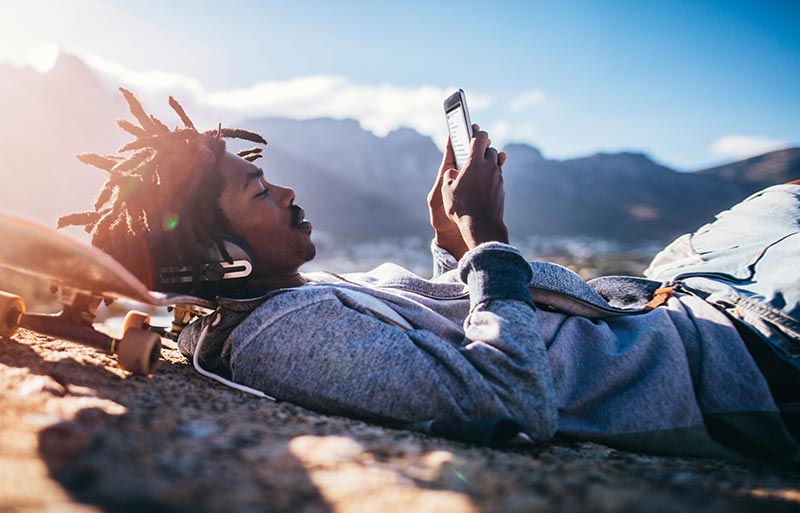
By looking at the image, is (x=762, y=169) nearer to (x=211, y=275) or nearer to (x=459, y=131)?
(x=459, y=131)

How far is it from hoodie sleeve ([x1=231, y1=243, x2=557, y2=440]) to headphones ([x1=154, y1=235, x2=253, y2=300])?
0.37 m

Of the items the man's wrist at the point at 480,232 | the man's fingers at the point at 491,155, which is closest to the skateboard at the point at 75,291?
the man's wrist at the point at 480,232

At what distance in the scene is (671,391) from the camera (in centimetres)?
192

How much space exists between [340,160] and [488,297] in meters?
127

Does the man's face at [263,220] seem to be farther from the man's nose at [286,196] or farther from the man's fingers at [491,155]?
the man's fingers at [491,155]

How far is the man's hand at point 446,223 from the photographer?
3307mm

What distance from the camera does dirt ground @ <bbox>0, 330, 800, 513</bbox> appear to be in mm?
966

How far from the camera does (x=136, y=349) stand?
1.84m

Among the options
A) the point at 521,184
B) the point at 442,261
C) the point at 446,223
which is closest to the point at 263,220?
the point at 442,261

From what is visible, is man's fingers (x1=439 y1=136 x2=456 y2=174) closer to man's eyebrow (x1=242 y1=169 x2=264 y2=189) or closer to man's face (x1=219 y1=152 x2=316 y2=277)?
man's face (x1=219 y1=152 x2=316 y2=277)

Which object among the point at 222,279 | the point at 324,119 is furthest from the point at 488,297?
the point at 324,119

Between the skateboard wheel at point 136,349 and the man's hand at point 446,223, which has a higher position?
the man's hand at point 446,223

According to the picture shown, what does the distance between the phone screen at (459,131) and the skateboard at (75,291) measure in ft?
5.75

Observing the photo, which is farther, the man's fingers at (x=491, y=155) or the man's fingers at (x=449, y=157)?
the man's fingers at (x=449, y=157)
